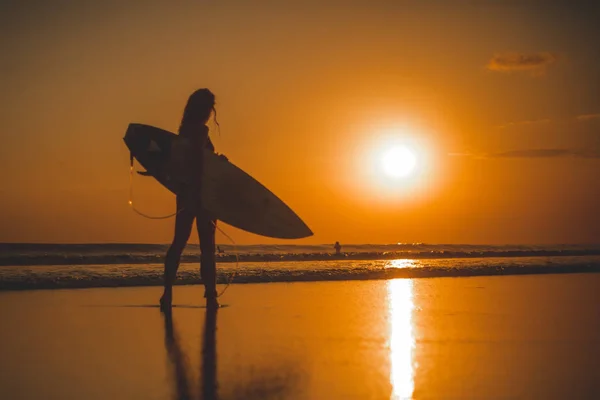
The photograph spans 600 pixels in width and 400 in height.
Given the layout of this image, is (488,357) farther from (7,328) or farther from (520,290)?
(520,290)

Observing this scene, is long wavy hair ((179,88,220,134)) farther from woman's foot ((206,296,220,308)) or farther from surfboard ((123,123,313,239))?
woman's foot ((206,296,220,308))

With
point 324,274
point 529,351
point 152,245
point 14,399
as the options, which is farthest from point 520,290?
point 152,245

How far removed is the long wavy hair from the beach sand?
2011mm

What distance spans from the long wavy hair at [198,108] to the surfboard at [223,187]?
26 centimetres

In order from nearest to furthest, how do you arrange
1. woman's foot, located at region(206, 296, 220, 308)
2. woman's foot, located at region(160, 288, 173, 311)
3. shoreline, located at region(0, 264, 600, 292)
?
woman's foot, located at region(160, 288, 173, 311)
woman's foot, located at region(206, 296, 220, 308)
shoreline, located at region(0, 264, 600, 292)

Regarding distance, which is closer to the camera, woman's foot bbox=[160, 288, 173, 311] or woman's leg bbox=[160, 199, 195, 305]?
woman's foot bbox=[160, 288, 173, 311]

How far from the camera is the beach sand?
12.7 ft

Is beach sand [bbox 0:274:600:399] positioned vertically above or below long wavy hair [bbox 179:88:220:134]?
below

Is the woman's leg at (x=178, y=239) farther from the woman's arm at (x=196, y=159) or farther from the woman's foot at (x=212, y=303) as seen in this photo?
the woman's foot at (x=212, y=303)

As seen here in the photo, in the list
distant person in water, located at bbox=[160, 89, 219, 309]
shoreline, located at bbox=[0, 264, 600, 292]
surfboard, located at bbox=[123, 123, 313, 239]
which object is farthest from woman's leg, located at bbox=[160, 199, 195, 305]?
shoreline, located at bbox=[0, 264, 600, 292]

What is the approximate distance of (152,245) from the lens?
34031mm

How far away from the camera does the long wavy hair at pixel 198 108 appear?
7895 millimetres

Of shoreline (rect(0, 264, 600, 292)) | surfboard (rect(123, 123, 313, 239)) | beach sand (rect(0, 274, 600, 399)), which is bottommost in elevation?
beach sand (rect(0, 274, 600, 399))

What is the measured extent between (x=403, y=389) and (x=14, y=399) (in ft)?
6.46
